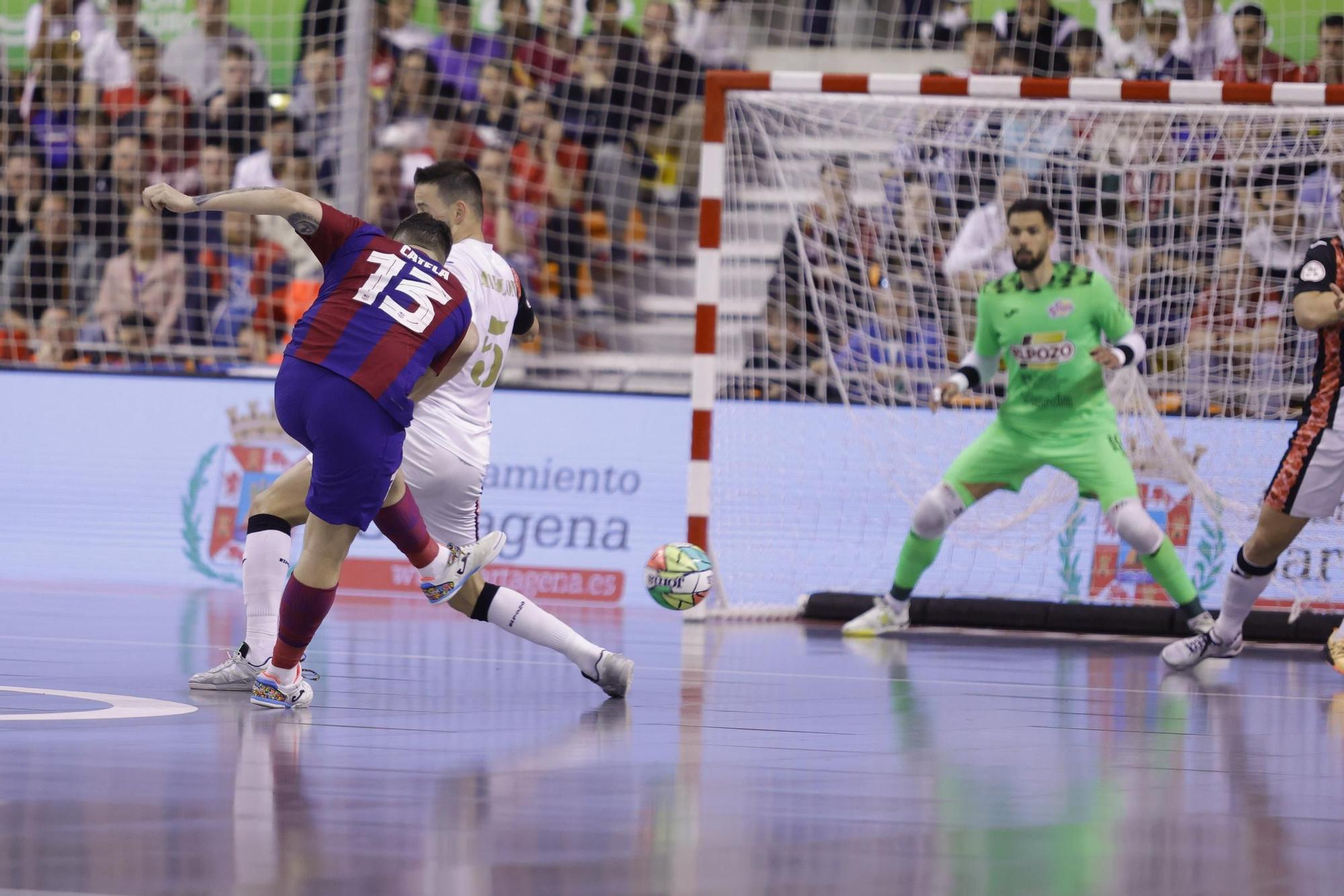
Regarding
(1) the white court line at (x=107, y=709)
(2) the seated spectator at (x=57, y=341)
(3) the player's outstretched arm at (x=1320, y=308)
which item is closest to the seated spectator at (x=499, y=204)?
(2) the seated spectator at (x=57, y=341)

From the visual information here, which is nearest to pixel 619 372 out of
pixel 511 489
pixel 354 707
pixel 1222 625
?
pixel 511 489

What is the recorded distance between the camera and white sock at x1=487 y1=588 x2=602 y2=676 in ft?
21.9

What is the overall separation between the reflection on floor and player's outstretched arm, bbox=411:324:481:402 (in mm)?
1117

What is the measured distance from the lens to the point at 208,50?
15.8 metres

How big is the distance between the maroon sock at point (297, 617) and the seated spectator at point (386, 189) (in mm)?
8927

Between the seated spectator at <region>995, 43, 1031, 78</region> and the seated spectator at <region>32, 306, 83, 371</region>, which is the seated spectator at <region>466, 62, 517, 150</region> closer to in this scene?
the seated spectator at <region>32, 306, 83, 371</region>

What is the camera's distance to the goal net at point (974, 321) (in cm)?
1108

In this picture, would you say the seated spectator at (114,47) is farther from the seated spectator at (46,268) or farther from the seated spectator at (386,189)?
the seated spectator at (386,189)

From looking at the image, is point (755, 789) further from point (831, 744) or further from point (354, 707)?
point (354, 707)

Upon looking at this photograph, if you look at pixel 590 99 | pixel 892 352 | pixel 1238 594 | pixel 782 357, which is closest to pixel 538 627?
pixel 1238 594

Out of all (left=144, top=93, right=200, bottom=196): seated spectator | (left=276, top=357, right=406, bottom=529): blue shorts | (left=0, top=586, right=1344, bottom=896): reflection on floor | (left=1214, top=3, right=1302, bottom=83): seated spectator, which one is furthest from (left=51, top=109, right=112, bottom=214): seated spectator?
(left=276, top=357, right=406, bottom=529): blue shorts

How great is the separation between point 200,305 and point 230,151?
1.52m

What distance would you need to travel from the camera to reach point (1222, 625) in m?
8.80

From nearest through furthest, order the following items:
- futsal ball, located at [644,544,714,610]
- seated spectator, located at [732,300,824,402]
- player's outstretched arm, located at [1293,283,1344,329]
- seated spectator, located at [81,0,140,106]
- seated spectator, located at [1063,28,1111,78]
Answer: player's outstretched arm, located at [1293,283,1344,329] → futsal ball, located at [644,544,714,610] → seated spectator, located at [732,300,824,402] → seated spectator, located at [1063,28,1111,78] → seated spectator, located at [81,0,140,106]
